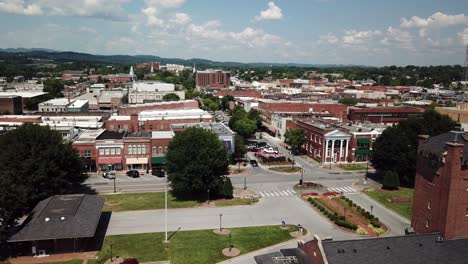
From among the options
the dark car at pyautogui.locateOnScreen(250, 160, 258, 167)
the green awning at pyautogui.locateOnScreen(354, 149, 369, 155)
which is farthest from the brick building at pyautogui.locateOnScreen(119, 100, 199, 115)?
the green awning at pyautogui.locateOnScreen(354, 149, 369, 155)

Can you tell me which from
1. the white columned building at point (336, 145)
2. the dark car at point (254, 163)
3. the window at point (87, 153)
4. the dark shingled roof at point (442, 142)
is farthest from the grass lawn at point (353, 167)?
the window at point (87, 153)

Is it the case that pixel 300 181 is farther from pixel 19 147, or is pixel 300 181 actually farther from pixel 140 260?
pixel 19 147

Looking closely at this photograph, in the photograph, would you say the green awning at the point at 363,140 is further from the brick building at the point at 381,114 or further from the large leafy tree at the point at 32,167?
the large leafy tree at the point at 32,167

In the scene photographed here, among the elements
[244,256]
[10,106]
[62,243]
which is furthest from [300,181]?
[10,106]

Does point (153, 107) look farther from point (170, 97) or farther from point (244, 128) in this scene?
point (170, 97)

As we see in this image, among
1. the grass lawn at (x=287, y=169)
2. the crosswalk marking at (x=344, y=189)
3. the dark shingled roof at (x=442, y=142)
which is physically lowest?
the crosswalk marking at (x=344, y=189)

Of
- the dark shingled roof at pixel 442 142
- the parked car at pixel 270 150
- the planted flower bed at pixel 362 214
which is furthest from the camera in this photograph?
the parked car at pixel 270 150
